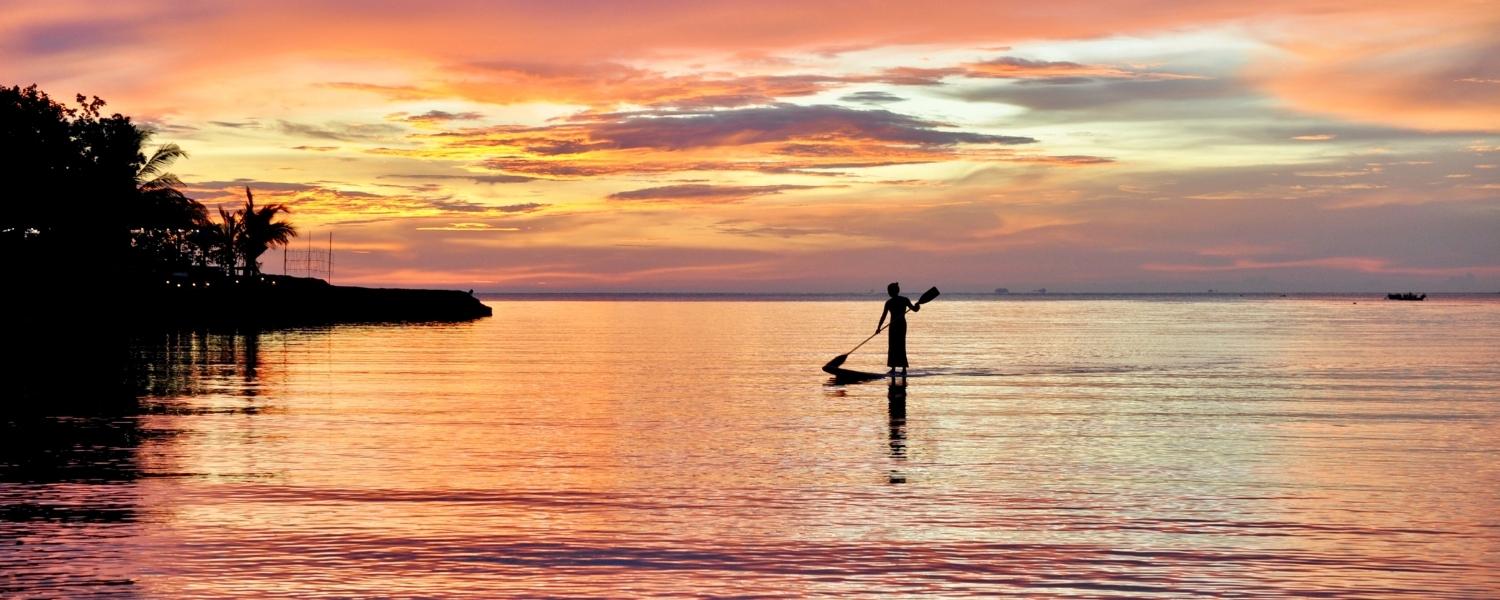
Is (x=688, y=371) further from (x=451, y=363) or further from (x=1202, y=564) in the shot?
(x=1202, y=564)

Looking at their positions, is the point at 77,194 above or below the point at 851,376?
above

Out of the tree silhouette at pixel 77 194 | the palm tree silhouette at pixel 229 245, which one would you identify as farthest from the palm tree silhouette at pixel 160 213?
the palm tree silhouette at pixel 229 245

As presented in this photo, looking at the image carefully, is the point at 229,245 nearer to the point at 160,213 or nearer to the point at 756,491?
the point at 160,213

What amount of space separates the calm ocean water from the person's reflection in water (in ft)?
0.40

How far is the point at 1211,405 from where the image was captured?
2466 cm

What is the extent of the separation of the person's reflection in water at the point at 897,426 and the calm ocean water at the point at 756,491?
4.8 inches

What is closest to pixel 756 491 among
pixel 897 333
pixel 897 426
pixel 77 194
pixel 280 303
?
pixel 897 426

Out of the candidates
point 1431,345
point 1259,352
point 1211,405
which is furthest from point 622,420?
point 1431,345

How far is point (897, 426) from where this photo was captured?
20531mm

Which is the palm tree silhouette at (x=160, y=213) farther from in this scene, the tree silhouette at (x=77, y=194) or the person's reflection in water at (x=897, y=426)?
the person's reflection in water at (x=897, y=426)

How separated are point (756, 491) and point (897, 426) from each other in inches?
282

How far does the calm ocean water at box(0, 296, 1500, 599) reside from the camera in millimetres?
9680

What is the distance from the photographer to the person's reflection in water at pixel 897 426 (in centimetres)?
1516

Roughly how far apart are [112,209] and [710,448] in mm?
52970
